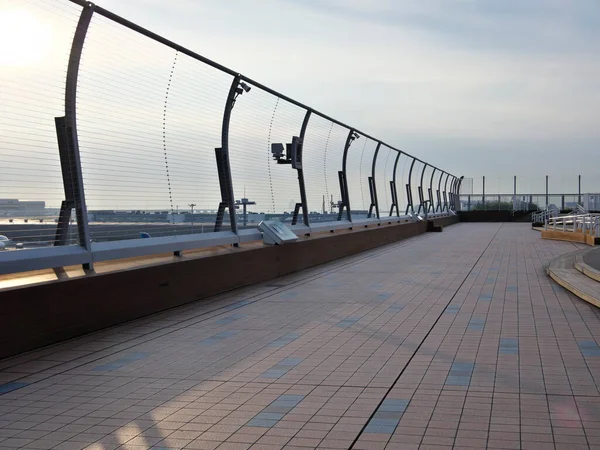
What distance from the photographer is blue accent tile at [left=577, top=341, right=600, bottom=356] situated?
19.8ft

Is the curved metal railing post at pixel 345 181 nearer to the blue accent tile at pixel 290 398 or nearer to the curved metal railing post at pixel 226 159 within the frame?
the curved metal railing post at pixel 226 159

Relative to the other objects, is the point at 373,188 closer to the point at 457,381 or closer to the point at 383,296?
the point at 383,296

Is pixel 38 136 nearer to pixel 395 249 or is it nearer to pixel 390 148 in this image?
pixel 395 249

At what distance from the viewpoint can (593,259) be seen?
13.4m

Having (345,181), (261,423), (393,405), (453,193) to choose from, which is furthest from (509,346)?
(453,193)

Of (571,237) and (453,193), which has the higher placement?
(453,193)

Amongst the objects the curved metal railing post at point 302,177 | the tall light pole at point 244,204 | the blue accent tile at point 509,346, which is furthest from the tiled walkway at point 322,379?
the curved metal railing post at point 302,177

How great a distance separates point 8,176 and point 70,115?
996 mm

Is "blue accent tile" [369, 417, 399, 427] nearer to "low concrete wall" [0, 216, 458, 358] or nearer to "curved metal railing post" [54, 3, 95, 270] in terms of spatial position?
"low concrete wall" [0, 216, 458, 358]

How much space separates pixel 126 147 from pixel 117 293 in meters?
1.52

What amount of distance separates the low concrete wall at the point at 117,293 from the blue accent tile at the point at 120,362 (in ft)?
2.83

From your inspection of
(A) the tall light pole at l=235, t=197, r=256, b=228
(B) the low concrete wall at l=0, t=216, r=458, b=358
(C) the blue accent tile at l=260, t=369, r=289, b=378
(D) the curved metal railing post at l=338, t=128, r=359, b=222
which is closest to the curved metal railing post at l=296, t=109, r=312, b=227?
(B) the low concrete wall at l=0, t=216, r=458, b=358

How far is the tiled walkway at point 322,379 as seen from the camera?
405 cm

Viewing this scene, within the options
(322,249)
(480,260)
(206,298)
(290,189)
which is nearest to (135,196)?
(206,298)
